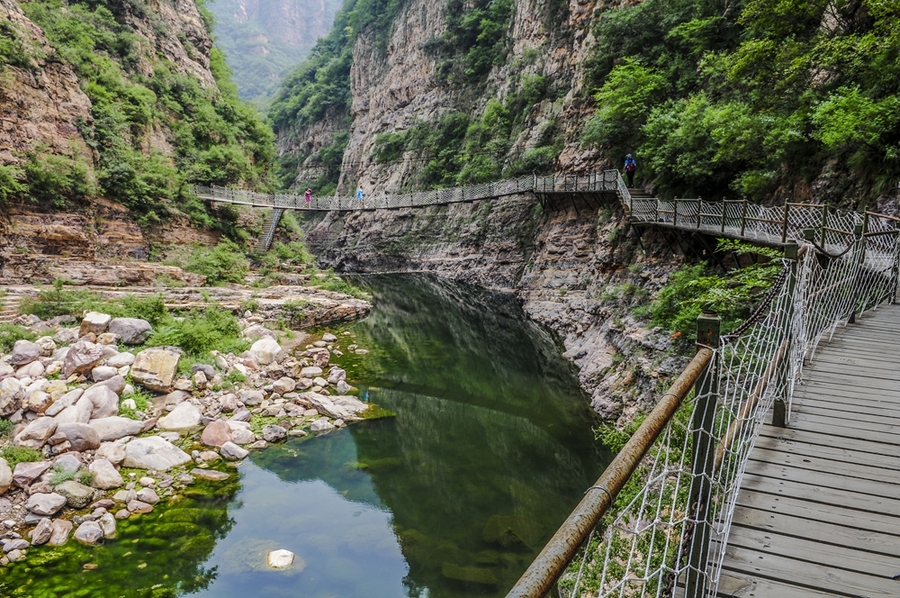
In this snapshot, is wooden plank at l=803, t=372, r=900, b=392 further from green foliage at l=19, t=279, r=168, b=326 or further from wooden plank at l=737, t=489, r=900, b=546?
green foliage at l=19, t=279, r=168, b=326

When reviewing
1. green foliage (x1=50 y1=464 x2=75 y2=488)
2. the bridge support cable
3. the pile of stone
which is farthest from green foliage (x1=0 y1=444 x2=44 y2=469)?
the bridge support cable

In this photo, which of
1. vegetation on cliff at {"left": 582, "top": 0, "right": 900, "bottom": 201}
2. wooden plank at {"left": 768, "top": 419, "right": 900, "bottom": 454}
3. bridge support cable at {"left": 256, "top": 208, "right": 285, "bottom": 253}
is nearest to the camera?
wooden plank at {"left": 768, "top": 419, "right": 900, "bottom": 454}

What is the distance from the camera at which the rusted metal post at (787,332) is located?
10.7 feet

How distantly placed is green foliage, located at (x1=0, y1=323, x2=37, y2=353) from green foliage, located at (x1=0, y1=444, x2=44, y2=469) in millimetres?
3902

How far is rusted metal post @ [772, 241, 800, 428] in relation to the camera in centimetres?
328

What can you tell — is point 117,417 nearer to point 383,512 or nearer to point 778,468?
point 383,512

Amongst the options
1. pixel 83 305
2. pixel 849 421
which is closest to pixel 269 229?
pixel 83 305

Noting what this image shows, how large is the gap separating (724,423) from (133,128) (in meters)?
22.6

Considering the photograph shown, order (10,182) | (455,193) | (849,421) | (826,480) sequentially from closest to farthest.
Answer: (826,480) < (849,421) < (10,182) < (455,193)

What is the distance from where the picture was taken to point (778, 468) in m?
2.85

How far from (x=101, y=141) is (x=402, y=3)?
3424cm

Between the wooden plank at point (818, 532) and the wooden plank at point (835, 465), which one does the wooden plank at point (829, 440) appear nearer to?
the wooden plank at point (835, 465)

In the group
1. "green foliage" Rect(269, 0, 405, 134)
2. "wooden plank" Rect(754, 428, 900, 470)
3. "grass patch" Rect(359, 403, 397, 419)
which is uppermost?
"green foliage" Rect(269, 0, 405, 134)

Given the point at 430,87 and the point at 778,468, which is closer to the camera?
the point at 778,468
